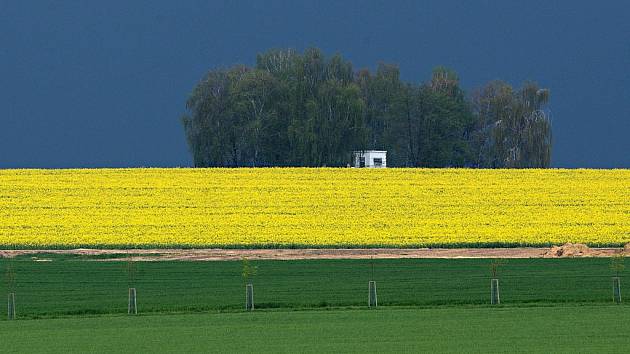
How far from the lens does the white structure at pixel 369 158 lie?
3691 inches

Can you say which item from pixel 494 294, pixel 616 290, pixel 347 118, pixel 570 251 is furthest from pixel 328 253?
pixel 347 118

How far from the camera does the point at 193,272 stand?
42.9m

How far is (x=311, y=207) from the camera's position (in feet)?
200

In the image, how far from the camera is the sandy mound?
4912 cm

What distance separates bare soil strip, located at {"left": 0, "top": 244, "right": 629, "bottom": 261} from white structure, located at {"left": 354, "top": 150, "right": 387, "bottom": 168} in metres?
42.0

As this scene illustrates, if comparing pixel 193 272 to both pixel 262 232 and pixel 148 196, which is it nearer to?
pixel 262 232

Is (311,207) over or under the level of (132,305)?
over

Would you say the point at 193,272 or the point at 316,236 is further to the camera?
the point at 316,236

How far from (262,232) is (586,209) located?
17702 mm

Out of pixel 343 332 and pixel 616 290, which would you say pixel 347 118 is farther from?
pixel 343 332

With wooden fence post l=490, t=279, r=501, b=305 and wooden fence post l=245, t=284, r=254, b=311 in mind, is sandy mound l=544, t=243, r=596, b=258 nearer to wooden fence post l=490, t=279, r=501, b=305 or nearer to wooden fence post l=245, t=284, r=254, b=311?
wooden fence post l=490, t=279, r=501, b=305

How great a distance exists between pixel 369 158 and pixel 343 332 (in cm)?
6930

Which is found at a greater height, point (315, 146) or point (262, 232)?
point (315, 146)

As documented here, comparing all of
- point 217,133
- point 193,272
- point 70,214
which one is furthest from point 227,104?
point 193,272
